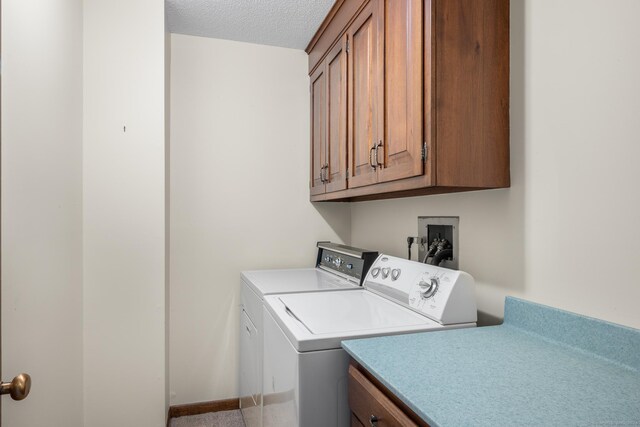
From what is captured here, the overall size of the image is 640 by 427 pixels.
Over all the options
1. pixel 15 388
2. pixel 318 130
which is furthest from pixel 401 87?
pixel 15 388

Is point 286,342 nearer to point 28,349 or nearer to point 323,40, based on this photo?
point 28,349

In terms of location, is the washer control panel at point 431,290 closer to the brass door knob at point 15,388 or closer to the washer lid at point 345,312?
the washer lid at point 345,312

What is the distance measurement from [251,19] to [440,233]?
159 centimetres

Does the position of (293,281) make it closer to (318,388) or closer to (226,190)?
(226,190)

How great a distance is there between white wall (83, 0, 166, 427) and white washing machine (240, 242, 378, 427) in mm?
444

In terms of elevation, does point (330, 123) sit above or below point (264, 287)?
above

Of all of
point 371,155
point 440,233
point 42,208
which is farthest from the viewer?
point 440,233

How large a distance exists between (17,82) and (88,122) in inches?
30.6

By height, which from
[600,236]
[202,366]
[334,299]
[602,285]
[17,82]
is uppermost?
[17,82]

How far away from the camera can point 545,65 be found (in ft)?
4.01

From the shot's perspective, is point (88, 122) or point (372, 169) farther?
point (88, 122)

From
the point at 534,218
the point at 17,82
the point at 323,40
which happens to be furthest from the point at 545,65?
the point at 17,82

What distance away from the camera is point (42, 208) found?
1391 mm

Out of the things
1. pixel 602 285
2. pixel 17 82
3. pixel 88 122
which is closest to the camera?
pixel 602 285
